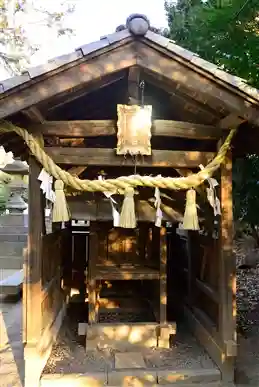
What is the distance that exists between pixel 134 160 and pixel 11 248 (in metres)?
10.0

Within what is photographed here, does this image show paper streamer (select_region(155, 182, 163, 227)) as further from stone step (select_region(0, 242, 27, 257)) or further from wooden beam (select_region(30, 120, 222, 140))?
stone step (select_region(0, 242, 27, 257))

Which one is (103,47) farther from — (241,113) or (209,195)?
(209,195)

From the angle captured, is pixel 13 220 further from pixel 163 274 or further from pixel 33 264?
pixel 33 264

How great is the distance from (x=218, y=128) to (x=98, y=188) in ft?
5.18

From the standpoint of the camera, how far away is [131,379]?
4191 millimetres

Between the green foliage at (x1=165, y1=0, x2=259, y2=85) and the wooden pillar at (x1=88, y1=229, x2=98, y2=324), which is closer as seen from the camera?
the green foliage at (x1=165, y1=0, x2=259, y2=85)

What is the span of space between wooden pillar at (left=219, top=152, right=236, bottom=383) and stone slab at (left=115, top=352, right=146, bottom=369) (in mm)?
952

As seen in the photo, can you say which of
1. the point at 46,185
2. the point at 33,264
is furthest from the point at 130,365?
the point at 46,185

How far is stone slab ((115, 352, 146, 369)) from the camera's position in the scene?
14.6 ft

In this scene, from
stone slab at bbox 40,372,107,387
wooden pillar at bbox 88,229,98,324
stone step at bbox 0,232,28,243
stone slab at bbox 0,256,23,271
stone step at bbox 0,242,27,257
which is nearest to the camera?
stone slab at bbox 40,372,107,387

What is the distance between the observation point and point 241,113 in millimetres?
3975


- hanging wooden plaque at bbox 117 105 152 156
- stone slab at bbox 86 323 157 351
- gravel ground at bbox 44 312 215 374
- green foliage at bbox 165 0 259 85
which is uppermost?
green foliage at bbox 165 0 259 85

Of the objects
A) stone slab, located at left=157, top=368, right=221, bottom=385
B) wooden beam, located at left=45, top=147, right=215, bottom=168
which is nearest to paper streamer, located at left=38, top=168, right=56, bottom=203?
wooden beam, located at left=45, top=147, right=215, bottom=168

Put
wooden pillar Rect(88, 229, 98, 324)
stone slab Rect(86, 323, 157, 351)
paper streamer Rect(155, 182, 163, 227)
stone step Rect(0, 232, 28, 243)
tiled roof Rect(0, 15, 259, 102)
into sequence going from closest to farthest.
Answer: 1. tiled roof Rect(0, 15, 259, 102)
2. paper streamer Rect(155, 182, 163, 227)
3. stone slab Rect(86, 323, 157, 351)
4. wooden pillar Rect(88, 229, 98, 324)
5. stone step Rect(0, 232, 28, 243)
